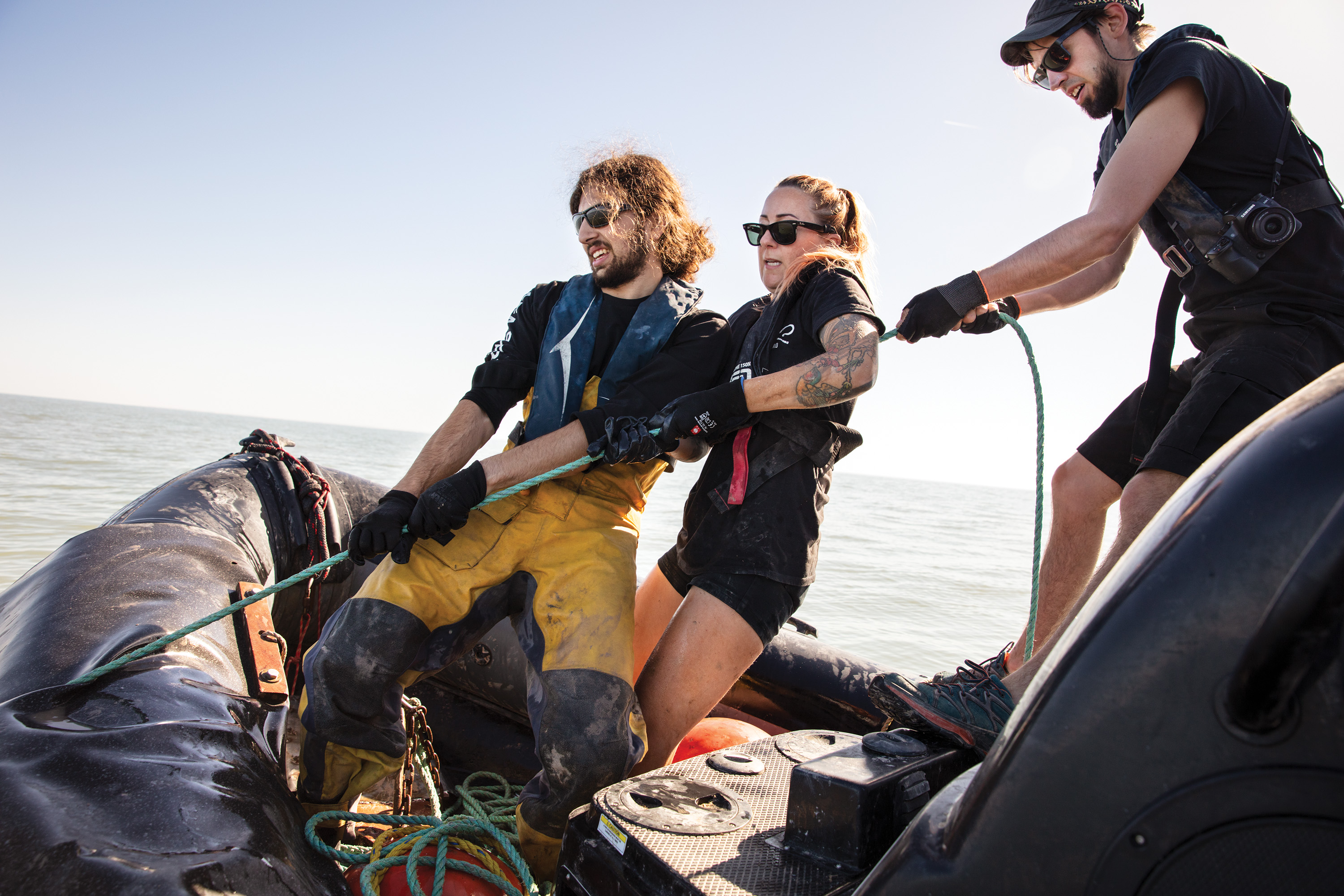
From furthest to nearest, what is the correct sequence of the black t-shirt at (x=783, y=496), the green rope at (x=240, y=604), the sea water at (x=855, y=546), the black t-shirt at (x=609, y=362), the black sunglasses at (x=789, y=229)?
1. the sea water at (x=855, y=546)
2. the black sunglasses at (x=789, y=229)
3. the black t-shirt at (x=609, y=362)
4. the black t-shirt at (x=783, y=496)
5. the green rope at (x=240, y=604)

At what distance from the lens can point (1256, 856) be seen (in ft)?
2.30

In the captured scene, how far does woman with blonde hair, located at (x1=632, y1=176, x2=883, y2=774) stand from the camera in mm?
2256

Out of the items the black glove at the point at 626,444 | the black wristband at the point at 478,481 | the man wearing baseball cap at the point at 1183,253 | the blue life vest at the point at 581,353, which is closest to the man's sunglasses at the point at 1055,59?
the man wearing baseball cap at the point at 1183,253

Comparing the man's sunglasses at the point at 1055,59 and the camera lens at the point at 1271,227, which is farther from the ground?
the man's sunglasses at the point at 1055,59

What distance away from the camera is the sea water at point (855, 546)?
318 inches

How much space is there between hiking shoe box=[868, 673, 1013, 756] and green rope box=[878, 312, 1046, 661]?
0.62 meters

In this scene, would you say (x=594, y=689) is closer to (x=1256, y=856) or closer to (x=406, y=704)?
(x=406, y=704)

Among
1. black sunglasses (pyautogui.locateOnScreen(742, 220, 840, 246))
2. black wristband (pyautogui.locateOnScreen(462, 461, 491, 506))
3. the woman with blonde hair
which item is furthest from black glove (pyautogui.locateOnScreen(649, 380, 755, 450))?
black sunglasses (pyautogui.locateOnScreen(742, 220, 840, 246))

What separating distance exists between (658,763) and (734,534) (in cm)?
73

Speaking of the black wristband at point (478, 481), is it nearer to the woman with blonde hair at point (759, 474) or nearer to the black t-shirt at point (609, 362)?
the black t-shirt at point (609, 362)

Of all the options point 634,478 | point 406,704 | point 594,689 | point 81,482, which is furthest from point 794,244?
point 81,482

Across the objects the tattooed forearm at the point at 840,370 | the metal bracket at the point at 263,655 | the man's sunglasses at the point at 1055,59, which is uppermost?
the man's sunglasses at the point at 1055,59

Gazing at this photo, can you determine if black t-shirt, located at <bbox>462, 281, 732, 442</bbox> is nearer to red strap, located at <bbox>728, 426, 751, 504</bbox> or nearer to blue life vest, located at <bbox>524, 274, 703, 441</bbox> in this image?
blue life vest, located at <bbox>524, 274, 703, 441</bbox>

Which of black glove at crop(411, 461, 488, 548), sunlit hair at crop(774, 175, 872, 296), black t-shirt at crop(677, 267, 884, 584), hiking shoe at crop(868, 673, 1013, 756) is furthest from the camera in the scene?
sunlit hair at crop(774, 175, 872, 296)
